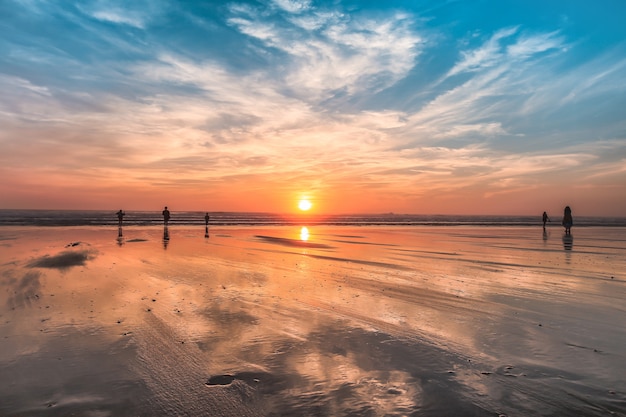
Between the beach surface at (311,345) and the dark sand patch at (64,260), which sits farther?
the dark sand patch at (64,260)

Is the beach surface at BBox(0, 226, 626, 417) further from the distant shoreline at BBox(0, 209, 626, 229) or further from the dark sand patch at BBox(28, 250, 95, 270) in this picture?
the distant shoreline at BBox(0, 209, 626, 229)

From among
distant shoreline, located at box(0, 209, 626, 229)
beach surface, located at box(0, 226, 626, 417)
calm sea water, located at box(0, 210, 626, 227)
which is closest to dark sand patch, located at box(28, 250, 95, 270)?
beach surface, located at box(0, 226, 626, 417)

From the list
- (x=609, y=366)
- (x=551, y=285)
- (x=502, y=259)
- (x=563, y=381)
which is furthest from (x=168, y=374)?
(x=502, y=259)

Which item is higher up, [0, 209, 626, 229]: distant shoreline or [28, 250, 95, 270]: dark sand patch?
[0, 209, 626, 229]: distant shoreline

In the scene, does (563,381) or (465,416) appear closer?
(465,416)

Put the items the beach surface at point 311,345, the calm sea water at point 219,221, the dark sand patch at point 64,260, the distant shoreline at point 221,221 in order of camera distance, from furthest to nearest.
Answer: the calm sea water at point 219,221 → the distant shoreline at point 221,221 → the dark sand patch at point 64,260 → the beach surface at point 311,345

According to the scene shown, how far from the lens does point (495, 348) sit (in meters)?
6.78

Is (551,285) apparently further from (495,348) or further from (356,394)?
(356,394)

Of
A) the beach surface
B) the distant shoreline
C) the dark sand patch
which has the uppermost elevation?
the distant shoreline

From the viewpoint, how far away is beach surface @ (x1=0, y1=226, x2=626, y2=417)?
486 centimetres

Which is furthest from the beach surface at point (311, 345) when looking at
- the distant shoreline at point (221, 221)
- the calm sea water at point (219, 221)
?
the calm sea water at point (219, 221)

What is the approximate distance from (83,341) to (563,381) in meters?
7.97

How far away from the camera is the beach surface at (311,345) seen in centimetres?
486

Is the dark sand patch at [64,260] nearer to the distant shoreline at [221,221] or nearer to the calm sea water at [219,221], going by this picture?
the distant shoreline at [221,221]
